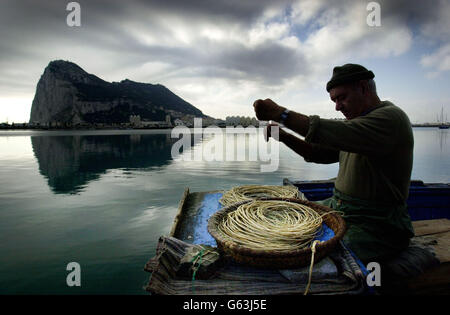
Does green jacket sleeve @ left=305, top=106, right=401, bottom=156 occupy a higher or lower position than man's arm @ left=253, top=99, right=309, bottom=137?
lower

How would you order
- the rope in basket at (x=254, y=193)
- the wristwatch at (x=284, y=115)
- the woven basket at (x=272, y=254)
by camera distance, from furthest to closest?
the rope in basket at (x=254, y=193)
the wristwatch at (x=284, y=115)
the woven basket at (x=272, y=254)

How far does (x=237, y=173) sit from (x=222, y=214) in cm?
1787

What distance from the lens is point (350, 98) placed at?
3.18 m

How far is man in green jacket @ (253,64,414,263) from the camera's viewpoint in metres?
2.57

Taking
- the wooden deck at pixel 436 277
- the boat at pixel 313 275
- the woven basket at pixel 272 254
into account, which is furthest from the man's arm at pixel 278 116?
the wooden deck at pixel 436 277

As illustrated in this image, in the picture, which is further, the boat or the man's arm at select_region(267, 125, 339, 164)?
the man's arm at select_region(267, 125, 339, 164)

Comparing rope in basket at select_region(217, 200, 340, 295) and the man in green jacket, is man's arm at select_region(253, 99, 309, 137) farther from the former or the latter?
rope in basket at select_region(217, 200, 340, 295)

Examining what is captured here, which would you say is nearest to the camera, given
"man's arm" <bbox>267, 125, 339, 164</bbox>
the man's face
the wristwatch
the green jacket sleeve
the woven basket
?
the green jacket sleeve

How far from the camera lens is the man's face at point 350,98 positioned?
124 inches

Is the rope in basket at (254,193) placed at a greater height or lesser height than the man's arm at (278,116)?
lesser

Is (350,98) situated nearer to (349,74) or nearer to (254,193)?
(349,74)

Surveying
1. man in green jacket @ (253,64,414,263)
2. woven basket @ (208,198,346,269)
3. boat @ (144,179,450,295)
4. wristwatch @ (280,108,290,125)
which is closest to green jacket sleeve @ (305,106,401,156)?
man in green jacket @ (253,64,414,263)

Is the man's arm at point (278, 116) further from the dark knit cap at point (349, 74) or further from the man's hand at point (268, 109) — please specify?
the dark knit cap at point (349, 74)

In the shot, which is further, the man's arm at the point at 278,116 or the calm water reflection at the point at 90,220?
the calm water reflection at the point at 90,220
